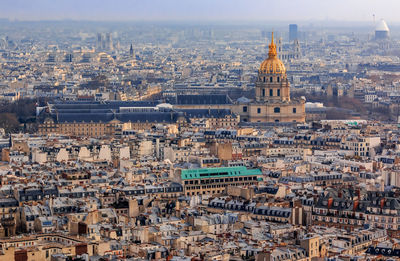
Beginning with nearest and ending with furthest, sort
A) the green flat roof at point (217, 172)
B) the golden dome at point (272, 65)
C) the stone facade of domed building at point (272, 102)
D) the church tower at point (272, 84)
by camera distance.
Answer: the green flat roof at point (217, 172), the stone facade of domed building at point (272, 102), the church tower at point (272, 84), the golden dome at point (272, 65)

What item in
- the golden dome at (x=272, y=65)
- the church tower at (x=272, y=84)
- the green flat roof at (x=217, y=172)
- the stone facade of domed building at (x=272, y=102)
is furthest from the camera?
the golden dome at (x=272, y=65)

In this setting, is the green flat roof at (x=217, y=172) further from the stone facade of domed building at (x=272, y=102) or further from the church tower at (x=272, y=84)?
the church tower at (x=272, y=84)

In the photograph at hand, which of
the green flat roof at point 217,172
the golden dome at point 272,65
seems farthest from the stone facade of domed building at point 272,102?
the green flat roof at point 217,172

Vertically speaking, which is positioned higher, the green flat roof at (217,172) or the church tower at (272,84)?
the green flat roof at (217,172)

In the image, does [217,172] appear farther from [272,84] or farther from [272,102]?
[272,84]

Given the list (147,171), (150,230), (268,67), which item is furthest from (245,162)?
(268,67)

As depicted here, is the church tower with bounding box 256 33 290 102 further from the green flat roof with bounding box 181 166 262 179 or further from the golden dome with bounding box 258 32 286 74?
the green flat roof with bounding box 181 166 262 179

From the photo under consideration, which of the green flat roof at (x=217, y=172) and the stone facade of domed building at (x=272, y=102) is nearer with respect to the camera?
the green flat roof at (x=217, y=172)
